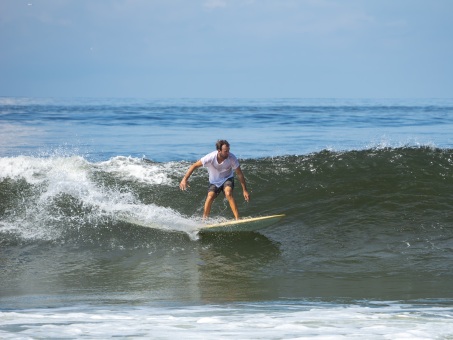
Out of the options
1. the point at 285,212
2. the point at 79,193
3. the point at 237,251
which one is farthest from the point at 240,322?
the point at 79,193

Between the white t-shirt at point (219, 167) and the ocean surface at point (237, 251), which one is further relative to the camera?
the white t-shirt at point (219, 167)

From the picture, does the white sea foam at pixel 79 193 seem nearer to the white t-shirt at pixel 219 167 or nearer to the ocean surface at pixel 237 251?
the ocean surface at pixel 237 251

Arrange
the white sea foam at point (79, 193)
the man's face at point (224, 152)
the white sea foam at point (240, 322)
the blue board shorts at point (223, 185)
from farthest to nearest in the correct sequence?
the white sea foam at point (79, 193) < the blue board shorts at point (223, 185) < the man's face at point (224, 152) < the white sea foam at point (240, 322)

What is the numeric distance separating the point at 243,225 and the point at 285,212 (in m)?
1.90

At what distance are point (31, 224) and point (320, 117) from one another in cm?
3013

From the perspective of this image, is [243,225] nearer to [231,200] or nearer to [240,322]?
→ [231,200]

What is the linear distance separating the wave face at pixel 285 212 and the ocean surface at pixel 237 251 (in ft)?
0.12

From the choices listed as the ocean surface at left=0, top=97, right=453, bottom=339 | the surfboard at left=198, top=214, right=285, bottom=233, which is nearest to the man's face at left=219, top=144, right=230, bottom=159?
the surfboard at left=198, top=214, right=285, bottom=233

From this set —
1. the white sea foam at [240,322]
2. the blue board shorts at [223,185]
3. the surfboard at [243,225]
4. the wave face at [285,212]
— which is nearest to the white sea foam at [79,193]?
the wave face at [285,212]

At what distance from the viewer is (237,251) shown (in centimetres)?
1133

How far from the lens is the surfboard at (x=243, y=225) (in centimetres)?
1164

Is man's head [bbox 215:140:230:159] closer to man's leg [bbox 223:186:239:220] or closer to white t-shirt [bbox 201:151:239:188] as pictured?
white t-shirt [bbox 201:151:239:188]

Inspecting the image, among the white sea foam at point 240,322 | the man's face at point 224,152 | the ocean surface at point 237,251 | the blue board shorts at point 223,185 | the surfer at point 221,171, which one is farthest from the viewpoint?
the blue board shorts at point 223,185

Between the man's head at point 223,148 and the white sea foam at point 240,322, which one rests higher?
the man's head at point 223,148
